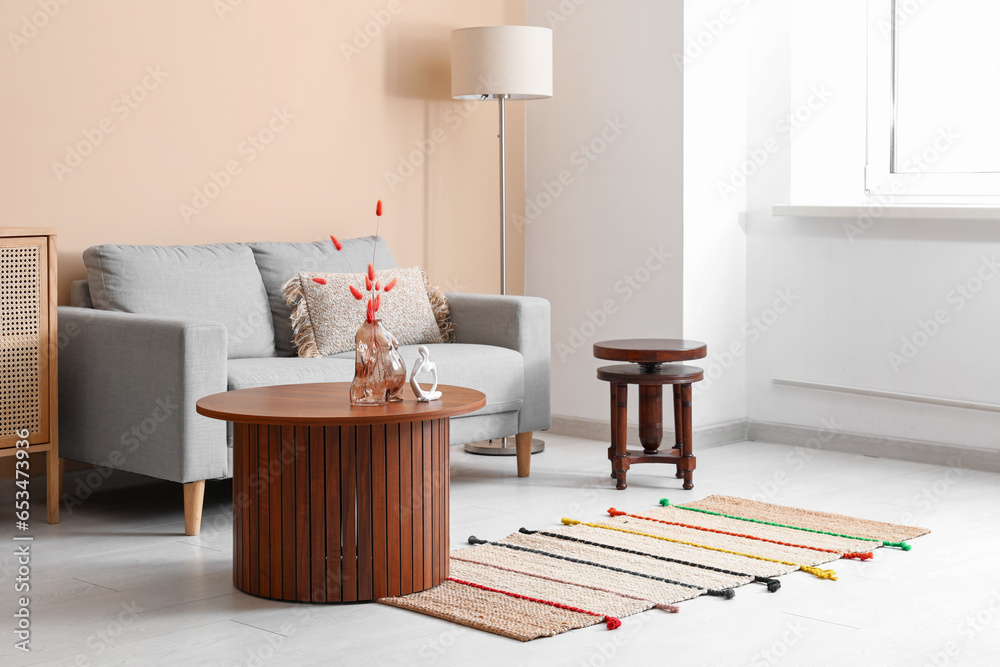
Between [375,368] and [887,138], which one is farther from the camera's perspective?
[887,138]

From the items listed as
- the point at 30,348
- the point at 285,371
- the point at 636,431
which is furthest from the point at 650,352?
the point at 30,348

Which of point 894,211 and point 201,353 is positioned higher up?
point 894,211

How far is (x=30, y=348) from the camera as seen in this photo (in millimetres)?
3650

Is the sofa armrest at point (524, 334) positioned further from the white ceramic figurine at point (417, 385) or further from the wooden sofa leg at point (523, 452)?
the white ceramic figurine at point (417, 385)

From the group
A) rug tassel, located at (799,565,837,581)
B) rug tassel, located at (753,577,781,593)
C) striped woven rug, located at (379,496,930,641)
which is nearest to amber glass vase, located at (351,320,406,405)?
striped woven rug, located at (379,496,930,641)

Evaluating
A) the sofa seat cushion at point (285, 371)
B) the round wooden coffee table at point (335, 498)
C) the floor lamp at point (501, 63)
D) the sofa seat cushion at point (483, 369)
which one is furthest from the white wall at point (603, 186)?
the round wooden coffee table at point (335, 498)

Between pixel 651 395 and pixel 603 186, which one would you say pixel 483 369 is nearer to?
pixel 651 395

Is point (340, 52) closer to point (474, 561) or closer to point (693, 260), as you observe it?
point (693, 260)

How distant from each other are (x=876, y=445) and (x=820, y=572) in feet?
6.20

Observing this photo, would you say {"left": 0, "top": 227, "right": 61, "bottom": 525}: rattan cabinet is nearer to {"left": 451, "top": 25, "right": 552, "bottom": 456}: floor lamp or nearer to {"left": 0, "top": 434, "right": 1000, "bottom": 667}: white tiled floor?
{"left": 0, "top": 434, "right": 1000, "bottom": 667}: white tiled floor

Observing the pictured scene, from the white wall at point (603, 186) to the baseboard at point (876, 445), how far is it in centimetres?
68

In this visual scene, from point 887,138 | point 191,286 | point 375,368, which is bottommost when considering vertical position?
point 375,368

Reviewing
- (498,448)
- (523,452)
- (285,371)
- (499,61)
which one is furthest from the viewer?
(498,448)

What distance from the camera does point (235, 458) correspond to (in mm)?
2951
